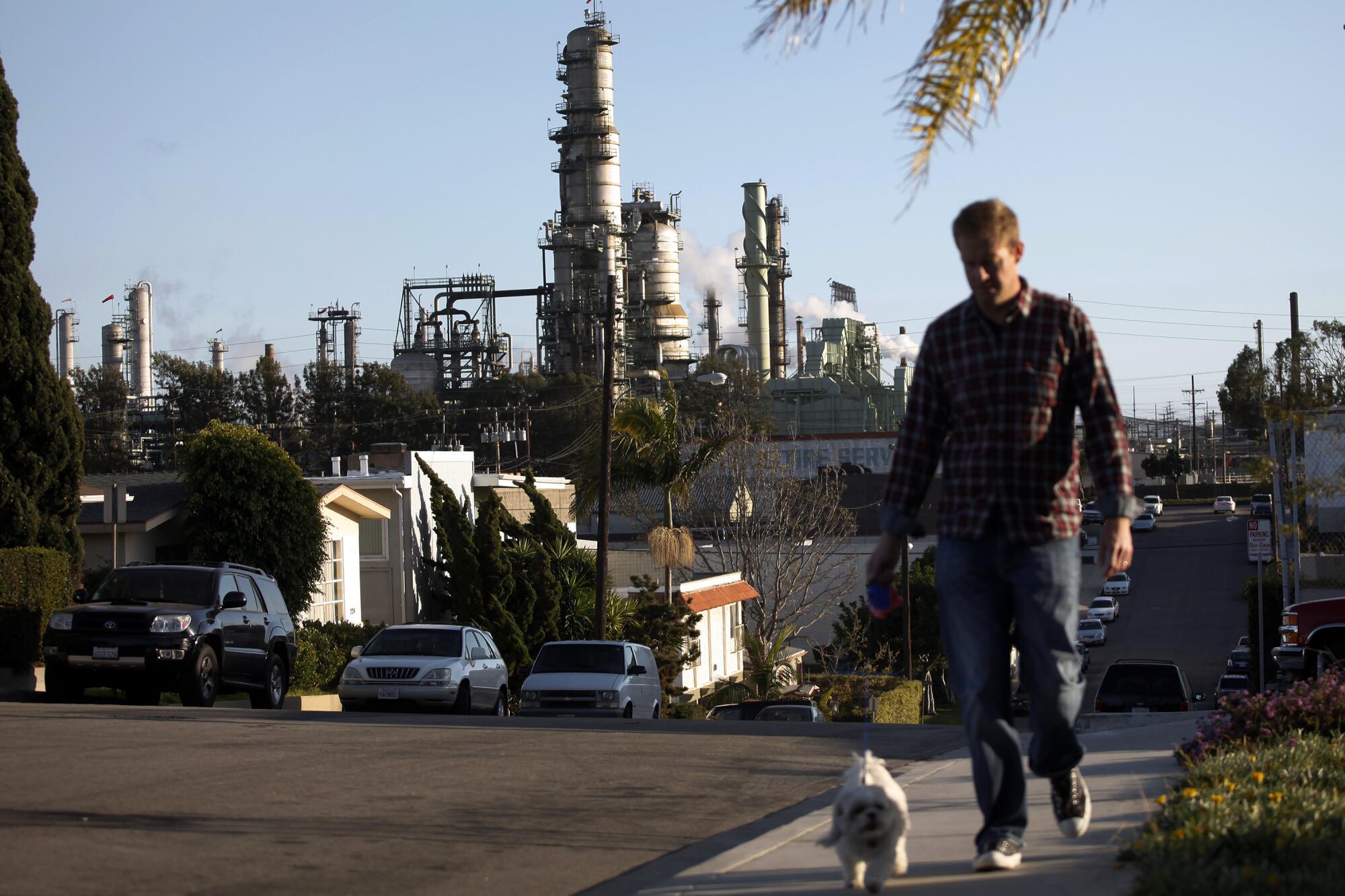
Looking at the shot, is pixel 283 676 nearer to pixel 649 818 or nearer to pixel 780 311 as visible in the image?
pixel 649 818

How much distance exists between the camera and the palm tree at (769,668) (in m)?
30.9

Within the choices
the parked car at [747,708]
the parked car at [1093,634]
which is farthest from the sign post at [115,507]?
the parked car at [1093,634]

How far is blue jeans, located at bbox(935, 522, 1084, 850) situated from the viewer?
4.77 m

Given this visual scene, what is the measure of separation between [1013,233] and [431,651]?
1650 centimetres

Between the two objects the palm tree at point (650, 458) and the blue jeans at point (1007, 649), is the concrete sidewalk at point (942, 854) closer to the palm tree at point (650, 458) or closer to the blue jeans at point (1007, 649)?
the blue jeans at point (1007, 649)

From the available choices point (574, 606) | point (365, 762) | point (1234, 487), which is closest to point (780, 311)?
point (1234, 487)

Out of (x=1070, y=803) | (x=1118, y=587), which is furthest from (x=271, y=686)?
(x=1118, y=587)

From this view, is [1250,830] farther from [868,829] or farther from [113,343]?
[113,343]

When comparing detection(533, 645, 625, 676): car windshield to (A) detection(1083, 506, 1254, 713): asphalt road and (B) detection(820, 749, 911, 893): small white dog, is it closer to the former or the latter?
(A) detection(1083, 506, 1254, 713): asphalt road

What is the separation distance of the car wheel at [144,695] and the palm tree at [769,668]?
1279 cm

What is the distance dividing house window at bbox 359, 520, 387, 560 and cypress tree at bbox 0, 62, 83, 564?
14184 millimetres

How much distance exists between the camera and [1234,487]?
113 metres

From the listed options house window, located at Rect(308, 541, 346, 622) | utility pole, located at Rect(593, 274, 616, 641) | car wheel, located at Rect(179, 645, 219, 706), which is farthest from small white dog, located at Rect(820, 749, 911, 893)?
house window, located at Rect(308, 541, 346, 622)

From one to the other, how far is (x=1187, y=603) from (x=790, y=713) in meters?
45.6
